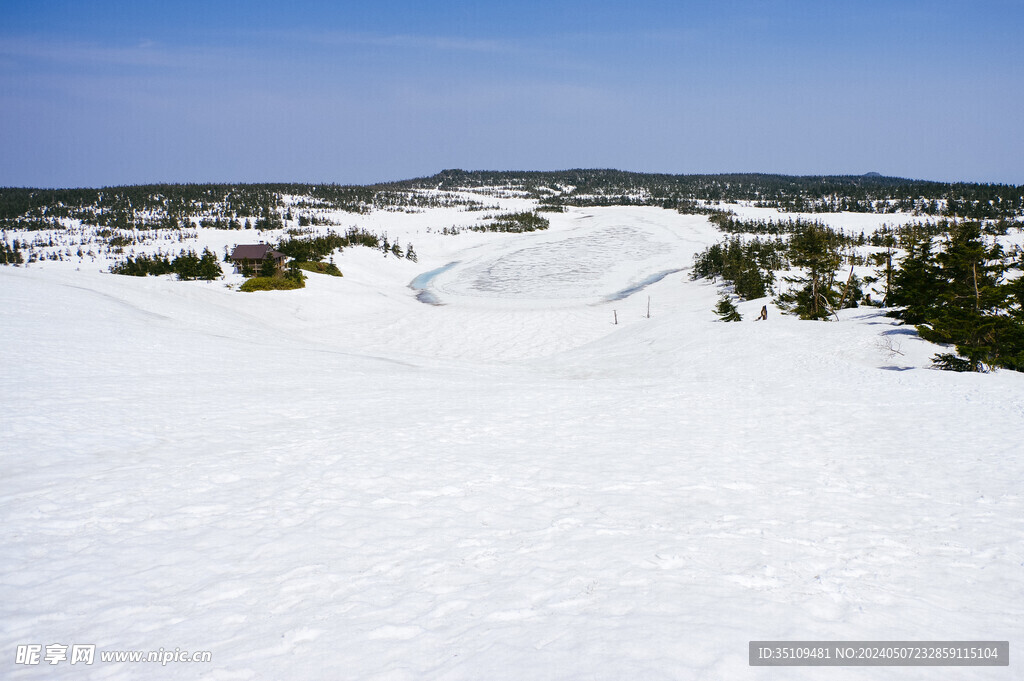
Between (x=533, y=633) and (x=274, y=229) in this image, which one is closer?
(x=533, y=633)

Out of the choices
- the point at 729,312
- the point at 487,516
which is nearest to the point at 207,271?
the point at 729,312

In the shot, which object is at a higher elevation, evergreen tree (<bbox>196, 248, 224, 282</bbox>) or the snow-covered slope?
evergreen tree (<bbox>196, 248, 224, 282</bbox>)

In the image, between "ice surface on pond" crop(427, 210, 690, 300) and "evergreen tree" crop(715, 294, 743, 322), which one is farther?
"ice surface on pond" crop(427, 210, 690, 300)

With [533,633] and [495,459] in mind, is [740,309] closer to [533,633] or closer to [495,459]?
[495,459]

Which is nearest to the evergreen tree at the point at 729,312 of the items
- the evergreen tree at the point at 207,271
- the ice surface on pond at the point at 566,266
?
the ice surface on pond at the point at 566,266

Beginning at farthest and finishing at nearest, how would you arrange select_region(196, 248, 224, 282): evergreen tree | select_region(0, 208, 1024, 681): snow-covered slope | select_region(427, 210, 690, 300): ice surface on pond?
select_region(427, 210, 690, 300): ice surface on pond → select_region(196, 248, 224, 282): evergreen tree → select_region(0, 208, 1024, 681): snow-covered slope

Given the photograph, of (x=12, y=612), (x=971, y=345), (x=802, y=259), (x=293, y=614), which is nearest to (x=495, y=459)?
(x=293, y=614)

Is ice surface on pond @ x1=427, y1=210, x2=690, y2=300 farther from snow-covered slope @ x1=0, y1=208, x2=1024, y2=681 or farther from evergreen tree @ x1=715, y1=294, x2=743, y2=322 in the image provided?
snow-covered slope @ x1=0, y1=208, x2=1024, y2=681

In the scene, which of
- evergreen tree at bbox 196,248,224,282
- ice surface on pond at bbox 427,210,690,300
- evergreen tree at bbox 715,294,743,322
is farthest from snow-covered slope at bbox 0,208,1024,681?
evergreen tree at bbox 196,248,224,282

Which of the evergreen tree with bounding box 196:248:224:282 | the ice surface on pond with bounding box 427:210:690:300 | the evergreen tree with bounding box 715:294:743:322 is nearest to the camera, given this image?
the evergreen tree with bounding box 715:294:743:322
